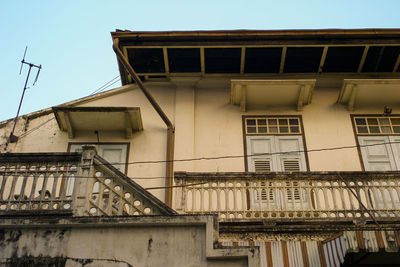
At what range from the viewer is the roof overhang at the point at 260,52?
13.0 meters

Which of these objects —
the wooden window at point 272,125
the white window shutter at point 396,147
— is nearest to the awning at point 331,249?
the white window shutter at point 396,147

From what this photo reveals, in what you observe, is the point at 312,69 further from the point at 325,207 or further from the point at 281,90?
the point at 325,207

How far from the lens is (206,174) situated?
34.7ft

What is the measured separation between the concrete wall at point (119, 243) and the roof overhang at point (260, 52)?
21.9ft

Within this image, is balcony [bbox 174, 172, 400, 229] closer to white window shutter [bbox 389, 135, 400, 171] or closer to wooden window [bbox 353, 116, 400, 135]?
white window shutter [bbox 389, 135, 400, 171]

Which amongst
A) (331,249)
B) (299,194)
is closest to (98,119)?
(299,194)

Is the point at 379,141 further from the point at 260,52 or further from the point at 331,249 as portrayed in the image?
the point at 331,249

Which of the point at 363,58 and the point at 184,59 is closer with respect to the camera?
the point at 363,58

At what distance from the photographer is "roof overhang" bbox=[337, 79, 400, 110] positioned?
13.0 m

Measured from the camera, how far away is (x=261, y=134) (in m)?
13.0

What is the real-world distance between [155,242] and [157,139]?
5825 mm

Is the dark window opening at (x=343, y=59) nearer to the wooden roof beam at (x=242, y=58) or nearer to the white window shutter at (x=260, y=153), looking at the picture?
the wooden roof beam at (x=242, y=58)

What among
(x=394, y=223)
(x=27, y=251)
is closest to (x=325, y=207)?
(x=394, y=223)

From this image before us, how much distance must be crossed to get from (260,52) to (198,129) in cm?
267
